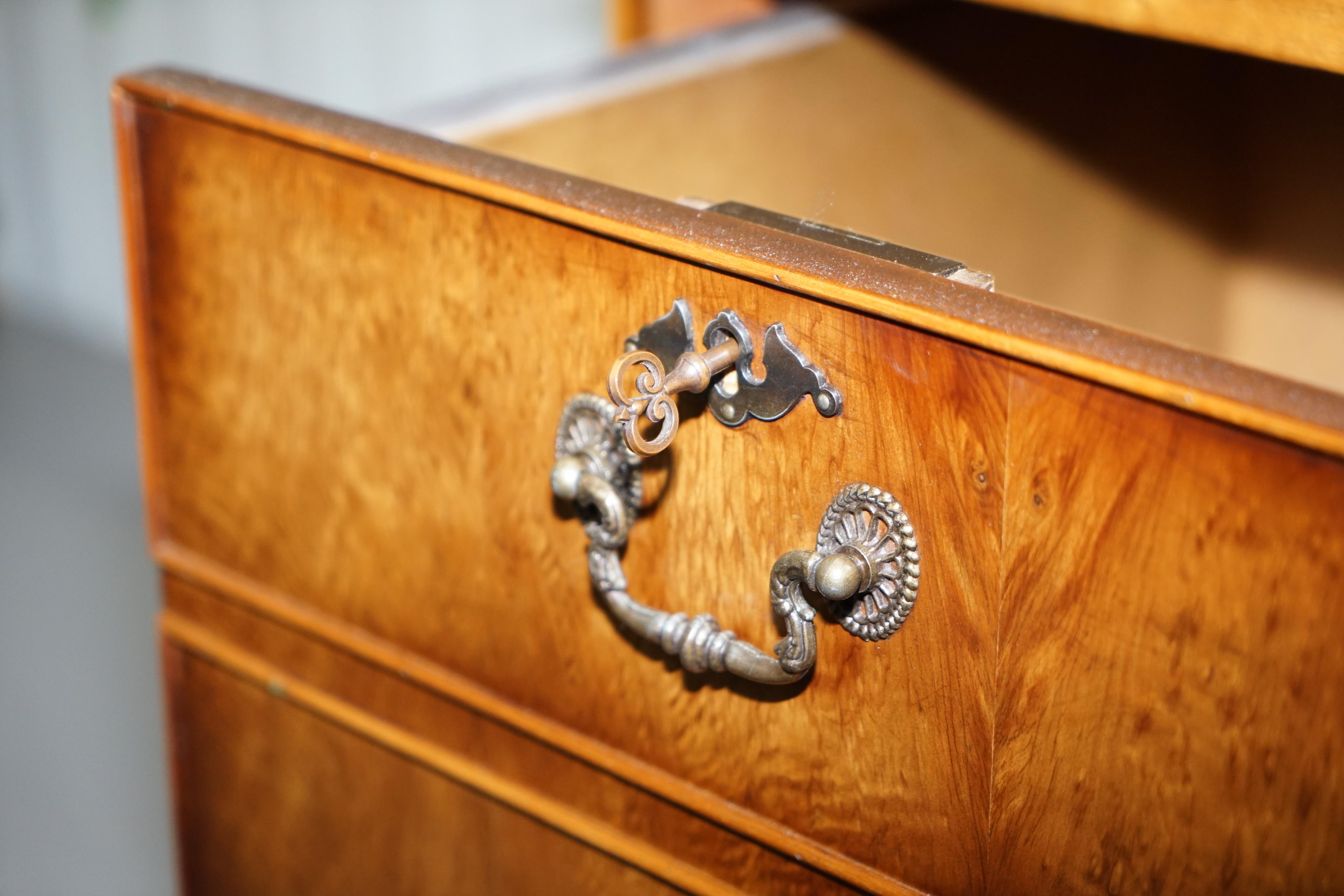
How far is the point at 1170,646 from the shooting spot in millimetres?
329

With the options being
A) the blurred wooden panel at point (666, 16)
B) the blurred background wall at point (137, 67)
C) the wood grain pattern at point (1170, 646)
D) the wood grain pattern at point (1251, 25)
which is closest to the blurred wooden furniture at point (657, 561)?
the wood grain pattern at point (1170, 646)

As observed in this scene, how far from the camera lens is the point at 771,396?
0.38 metres

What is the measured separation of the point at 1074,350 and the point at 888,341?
50mm

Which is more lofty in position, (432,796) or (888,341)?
(888,341)

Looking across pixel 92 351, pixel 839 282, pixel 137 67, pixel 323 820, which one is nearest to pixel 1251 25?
pixel 839 282

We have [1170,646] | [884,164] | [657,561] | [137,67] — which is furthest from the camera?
[137,67]

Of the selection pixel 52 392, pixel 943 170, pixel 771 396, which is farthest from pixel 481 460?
pixel 52 392

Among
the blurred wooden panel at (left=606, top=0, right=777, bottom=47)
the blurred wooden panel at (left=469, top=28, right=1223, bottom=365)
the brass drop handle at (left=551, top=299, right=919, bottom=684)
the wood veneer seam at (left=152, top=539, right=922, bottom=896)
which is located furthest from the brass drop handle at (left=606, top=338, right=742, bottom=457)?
the blurred wooden panel at (left=606, top=0, right=777, bottom=47)

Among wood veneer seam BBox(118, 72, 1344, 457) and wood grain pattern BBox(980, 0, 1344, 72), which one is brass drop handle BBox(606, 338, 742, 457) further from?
wood grain pattern BBox(980, 0, 1344, 72)

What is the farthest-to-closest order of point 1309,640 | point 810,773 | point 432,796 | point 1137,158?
1. point 1137,158
2. point 432,796
3. point 810,773
4. point 1309,640

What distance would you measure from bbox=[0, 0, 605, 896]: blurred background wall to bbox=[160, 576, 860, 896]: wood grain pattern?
15.8 inches

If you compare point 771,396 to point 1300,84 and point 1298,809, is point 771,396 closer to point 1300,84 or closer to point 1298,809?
point 1298,809

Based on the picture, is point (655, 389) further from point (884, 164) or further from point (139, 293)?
point (884, 164)

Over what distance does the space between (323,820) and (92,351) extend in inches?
57.6
